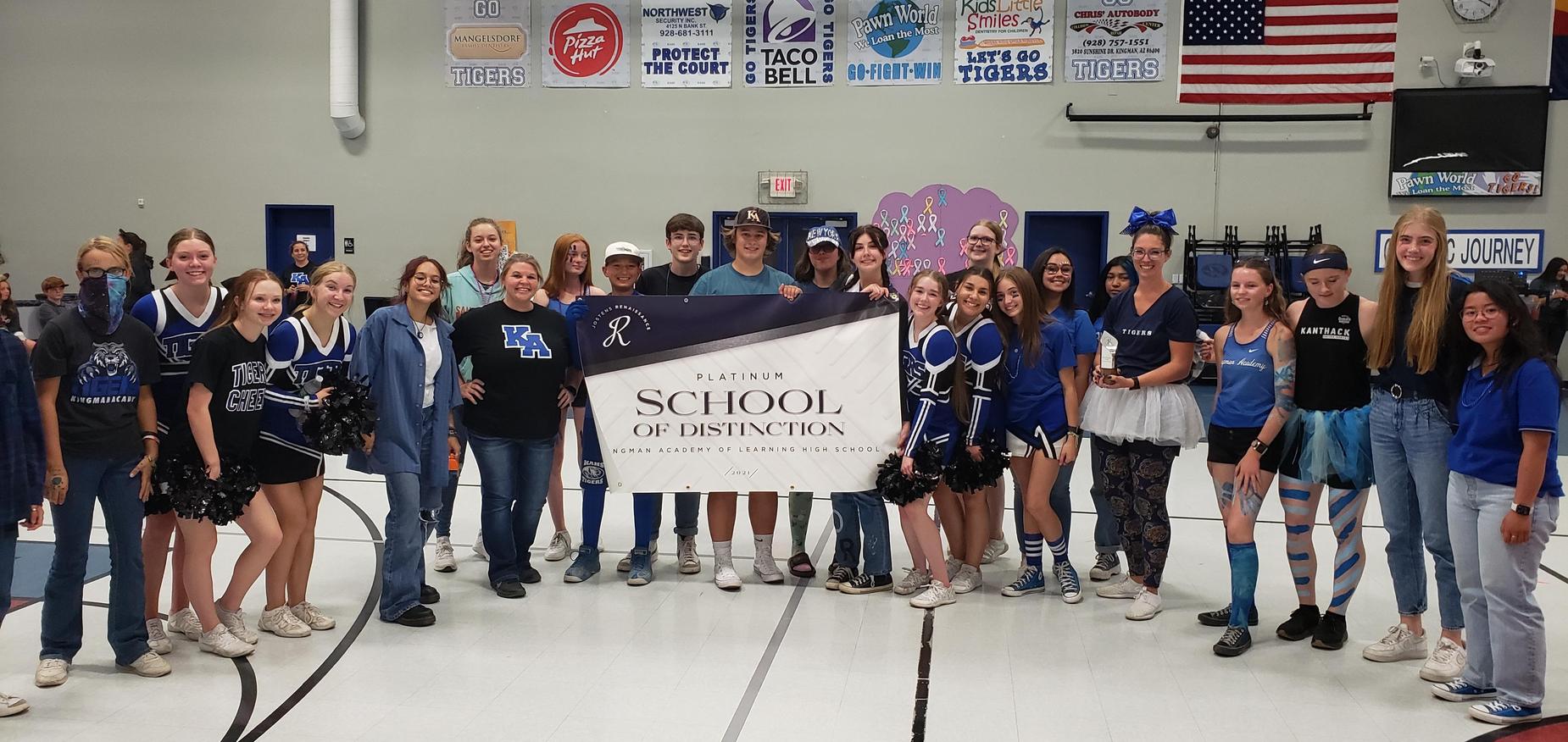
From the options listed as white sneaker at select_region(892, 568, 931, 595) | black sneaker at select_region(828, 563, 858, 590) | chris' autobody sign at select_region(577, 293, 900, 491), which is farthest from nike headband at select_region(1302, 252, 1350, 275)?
black sneaker at select_region(828, 563, 858, 590)

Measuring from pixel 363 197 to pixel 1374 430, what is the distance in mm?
11858

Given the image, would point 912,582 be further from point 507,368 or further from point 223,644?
point 223,644

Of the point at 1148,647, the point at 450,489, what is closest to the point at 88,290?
the point at 450,489

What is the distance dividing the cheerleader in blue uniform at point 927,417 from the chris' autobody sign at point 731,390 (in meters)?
0.21

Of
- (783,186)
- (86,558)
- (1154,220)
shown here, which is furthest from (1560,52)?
(86,558)

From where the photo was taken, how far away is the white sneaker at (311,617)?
13.8ft

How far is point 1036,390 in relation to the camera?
4508mm

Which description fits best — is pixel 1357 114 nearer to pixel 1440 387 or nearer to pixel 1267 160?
pixel 1267 160

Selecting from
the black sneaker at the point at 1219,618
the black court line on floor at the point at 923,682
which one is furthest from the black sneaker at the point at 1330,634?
the black court line on floor at the point at 923,682

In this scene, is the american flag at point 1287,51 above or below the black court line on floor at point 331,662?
above

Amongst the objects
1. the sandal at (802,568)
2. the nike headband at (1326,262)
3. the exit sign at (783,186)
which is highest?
the exit sign at (783,186)

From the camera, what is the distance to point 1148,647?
405 centimetres

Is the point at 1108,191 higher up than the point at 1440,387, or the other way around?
the point at 1108,191

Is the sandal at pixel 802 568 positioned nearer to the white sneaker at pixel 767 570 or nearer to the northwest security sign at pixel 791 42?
the white sneaker at pixel 767 570
